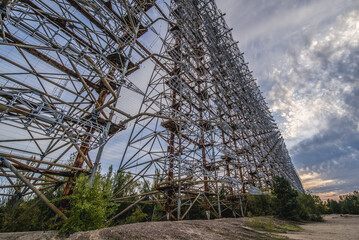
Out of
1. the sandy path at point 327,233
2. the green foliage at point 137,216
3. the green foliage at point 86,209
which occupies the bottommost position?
the sandy path at point 327,233

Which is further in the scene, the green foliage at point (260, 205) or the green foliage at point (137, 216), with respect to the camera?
the green foliage at point (260, 205)

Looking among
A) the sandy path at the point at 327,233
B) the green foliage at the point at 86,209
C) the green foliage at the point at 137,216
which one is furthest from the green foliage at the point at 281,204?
the green foliage at the point at 86,209

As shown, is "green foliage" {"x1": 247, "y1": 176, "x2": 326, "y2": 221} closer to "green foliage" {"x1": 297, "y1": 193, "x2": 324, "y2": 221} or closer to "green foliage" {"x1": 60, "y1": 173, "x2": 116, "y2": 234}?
"green foliage" {"x1": 297, "y1": 193, "x2": 324, "y2": 221}

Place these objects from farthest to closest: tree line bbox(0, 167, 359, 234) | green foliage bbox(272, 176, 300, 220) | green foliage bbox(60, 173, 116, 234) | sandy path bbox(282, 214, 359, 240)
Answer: green foliage bbox(272, 176, 300, 220) → sandy path bbox(282, 214, 359, 240) → tree line bbox(0, 167, 359, 234) → green foliage bbox(60, 173, 116, 234)

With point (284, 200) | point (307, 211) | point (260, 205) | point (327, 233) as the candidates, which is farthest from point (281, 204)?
point (327, 233)

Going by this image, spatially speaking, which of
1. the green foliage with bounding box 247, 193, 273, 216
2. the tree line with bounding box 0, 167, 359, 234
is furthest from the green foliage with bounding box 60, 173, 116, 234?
the green foliage with bounding box 247, 193, 273, 216

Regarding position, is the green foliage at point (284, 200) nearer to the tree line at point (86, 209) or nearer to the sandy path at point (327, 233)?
the tree line at point (86, 209)

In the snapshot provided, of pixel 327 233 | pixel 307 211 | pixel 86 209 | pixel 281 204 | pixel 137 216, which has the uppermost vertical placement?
pixel 86 209

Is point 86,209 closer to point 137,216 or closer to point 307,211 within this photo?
point 137,216

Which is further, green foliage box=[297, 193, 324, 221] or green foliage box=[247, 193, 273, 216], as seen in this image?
green foliage box=[247, 193, 273, 216]

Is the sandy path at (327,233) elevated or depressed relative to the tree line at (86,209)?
depressed

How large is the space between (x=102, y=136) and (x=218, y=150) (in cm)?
918

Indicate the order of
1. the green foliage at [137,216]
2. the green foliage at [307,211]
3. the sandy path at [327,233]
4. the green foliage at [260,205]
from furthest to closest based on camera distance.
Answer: the green foliage at [260,205], the green foliage at [307,211], the green foliage at [137,216], the sandy path at [327,233]

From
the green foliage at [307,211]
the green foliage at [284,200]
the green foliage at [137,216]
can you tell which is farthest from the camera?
the green foliage at [307,211]
